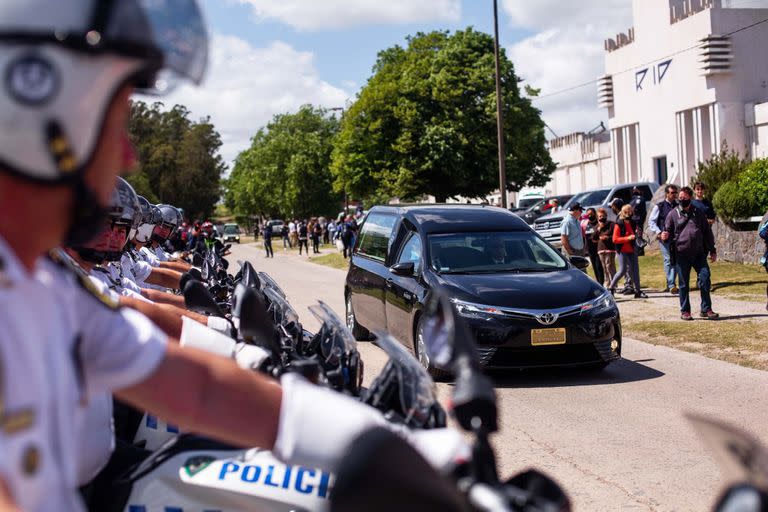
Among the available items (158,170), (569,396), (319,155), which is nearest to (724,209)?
(569,396)

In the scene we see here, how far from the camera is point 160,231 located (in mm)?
9008

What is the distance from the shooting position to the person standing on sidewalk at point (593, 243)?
17219 mm

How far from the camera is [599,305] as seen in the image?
28.8 feet

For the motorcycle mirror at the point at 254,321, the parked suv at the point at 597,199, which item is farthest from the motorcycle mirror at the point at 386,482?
the parked suv at the point at 597,199

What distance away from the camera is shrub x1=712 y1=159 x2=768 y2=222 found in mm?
19797

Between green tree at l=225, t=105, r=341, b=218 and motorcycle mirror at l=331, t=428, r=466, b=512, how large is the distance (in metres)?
76.0

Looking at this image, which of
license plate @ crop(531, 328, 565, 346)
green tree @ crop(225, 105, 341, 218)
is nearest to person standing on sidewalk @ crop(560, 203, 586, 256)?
license plate @ crop(531, 328, 565, 346)

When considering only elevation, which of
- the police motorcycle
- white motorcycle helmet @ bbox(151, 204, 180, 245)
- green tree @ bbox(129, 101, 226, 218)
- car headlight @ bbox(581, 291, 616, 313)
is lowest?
car headlight @ bbox(581, 291, 616, 313)

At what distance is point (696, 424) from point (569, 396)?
262 inches

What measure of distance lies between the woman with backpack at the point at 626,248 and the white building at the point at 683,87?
21.5 meters

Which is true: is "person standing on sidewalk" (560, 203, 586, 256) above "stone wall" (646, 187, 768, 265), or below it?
above

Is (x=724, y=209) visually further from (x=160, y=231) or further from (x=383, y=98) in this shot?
(x=383, y=98)

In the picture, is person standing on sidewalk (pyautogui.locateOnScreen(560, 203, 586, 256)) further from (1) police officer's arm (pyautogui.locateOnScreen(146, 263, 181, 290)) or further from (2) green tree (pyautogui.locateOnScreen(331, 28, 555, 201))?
(2) green tree (pyautogui.locateOnScreen(331, 28, 555, 201))

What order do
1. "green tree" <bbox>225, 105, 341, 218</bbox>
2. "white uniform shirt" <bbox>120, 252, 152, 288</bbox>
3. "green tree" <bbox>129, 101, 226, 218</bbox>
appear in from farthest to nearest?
"green tree" <bbox>129, 101, 226, 218</bbox> < "green tree" <bbox>225, 105, 341, 218</bbox> < "white uniform shirt" <bbox>120, 252, 152, 288</bbox>
